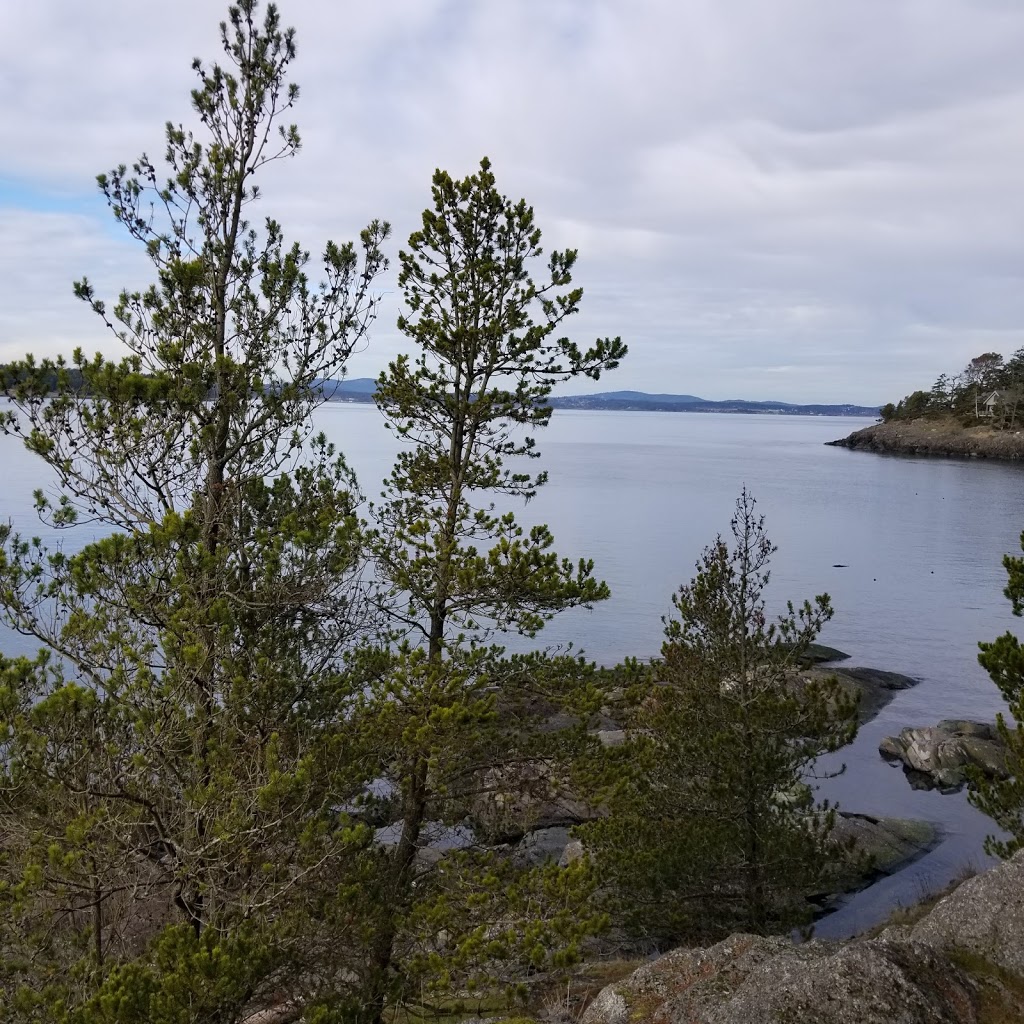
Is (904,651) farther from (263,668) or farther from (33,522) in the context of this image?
(33,522)

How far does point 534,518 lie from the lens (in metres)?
62.2

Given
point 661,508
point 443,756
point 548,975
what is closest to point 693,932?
point 548,975

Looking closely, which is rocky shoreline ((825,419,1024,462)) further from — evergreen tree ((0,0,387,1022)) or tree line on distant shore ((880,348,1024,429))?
evergreen tree ((0,0,387,1022))

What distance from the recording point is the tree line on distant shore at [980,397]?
414 feet

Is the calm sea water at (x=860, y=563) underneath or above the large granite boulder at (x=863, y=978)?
underneath

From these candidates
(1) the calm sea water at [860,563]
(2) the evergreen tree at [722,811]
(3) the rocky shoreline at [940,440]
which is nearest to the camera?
(2) the evergreen tree at [722,811]

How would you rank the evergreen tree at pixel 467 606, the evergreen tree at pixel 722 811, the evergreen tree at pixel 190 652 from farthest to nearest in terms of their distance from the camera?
the evergreen tree at pixel 722 811 < the evergreen tree at pixel 467 606 < the evergreen tree at pixel 190 652

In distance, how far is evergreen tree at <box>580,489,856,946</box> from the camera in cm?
1378

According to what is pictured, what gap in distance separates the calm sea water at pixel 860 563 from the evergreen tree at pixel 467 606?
11300 millimetres

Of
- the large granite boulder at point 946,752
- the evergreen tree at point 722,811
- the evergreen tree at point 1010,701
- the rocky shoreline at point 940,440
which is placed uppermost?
the rocky shoreline at point 940,440

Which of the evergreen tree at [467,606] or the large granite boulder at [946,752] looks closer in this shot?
the evergreen tree at [467,606]

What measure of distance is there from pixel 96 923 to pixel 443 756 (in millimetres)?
4011

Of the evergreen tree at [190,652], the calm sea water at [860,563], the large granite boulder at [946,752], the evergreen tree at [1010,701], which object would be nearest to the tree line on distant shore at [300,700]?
the evergreen tree at [190,652]

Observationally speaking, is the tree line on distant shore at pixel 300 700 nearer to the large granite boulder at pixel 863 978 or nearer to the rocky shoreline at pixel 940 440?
the large granite boulder at pixel 863 978
